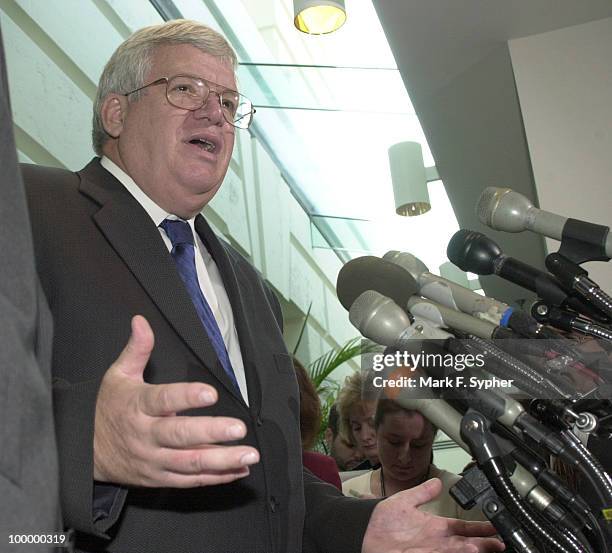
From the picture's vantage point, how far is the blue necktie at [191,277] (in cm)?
136

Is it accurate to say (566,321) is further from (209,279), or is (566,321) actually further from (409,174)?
(409,174)

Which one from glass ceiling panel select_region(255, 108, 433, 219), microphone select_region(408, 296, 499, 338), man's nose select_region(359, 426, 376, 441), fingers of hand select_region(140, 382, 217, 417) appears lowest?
fingers of hand select_region(140, 382, 217, 417)

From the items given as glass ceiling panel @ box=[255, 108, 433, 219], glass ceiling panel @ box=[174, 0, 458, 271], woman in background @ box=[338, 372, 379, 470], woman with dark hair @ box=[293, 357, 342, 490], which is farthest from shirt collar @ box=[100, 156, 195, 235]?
glass ceiling panel @ box=[255, 108, 433, 219]

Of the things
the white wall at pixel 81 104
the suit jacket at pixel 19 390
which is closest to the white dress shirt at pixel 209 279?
the suit jacket at pixel 19 390

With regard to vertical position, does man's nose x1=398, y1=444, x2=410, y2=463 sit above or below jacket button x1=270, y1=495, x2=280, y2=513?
above

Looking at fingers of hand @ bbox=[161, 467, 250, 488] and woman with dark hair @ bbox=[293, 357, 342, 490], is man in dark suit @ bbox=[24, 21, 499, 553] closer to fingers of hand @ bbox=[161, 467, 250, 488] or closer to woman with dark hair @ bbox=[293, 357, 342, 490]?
fingers of hand @ bbox=[161, 467, 250, 488]

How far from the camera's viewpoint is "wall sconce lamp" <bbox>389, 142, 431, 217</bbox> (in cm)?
569

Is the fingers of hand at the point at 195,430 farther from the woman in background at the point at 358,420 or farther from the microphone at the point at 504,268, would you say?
the woman in background at the point at 358,420

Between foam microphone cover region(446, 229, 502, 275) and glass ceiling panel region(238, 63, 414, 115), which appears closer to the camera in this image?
foam microphone cover region(446, 229, 502, 275)

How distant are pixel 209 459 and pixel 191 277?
83cm

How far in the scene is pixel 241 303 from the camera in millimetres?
1526

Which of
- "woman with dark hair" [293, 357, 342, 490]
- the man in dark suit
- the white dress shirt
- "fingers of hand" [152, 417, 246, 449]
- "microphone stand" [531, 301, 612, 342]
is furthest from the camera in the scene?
"woman with dark hair" [293, 357, 342, 490]

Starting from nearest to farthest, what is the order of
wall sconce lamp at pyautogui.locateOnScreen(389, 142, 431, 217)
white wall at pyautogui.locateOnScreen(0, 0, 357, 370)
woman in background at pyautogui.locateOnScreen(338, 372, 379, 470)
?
1. white wall at pyautogui.locateOnScreen(0, 0, 357, 370)
2. woman in background at pyautogui.locateOnScreen(338, 372, 379, 470)
3. wall sconce lamp at pyautogui.locateOnScreen(389, 142, 431, 217)

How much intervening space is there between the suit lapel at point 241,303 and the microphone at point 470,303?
0.31m
